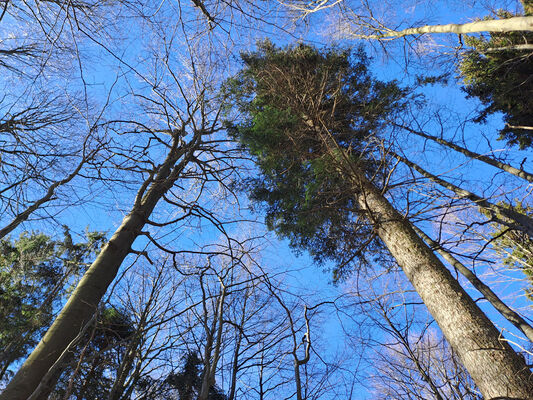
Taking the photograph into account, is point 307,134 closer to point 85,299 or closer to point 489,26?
point 489,26

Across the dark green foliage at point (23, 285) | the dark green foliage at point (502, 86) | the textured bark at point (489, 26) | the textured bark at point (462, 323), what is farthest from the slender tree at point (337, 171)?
the dark green foliage at point (23, 285)

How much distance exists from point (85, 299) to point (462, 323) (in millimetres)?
3500

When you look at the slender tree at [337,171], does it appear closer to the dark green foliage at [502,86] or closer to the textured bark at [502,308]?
the textured bark at [502,308]

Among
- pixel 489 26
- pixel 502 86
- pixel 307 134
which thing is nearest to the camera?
pixel 489 26

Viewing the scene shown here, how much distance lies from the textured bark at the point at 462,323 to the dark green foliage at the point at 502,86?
7.34 m

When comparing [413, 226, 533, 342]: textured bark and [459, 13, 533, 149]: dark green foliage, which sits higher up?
[459, 13, 533, 149]: dark green foliage

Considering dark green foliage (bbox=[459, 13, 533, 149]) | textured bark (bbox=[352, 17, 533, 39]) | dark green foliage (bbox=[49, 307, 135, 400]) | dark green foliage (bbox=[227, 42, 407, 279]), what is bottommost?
dark green foliage (bbox=[49, 307, 135, 400])

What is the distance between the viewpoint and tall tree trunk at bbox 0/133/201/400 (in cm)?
217

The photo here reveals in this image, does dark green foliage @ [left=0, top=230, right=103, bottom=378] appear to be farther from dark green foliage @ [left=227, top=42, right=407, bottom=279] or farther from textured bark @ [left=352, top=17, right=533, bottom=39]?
textured bark @ [left=352, top=17, right=533, bottom=39]

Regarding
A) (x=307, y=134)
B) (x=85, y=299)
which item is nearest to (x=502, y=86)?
(x=307, y=134)

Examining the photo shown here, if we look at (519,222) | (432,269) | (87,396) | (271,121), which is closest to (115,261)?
(432,269)

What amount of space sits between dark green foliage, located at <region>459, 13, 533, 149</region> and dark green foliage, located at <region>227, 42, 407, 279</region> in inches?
140

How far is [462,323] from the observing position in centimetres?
250

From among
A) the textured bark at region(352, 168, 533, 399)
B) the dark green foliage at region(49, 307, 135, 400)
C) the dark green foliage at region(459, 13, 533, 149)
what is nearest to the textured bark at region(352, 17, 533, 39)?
the textured bark at region(352, 168, 533, 399)
